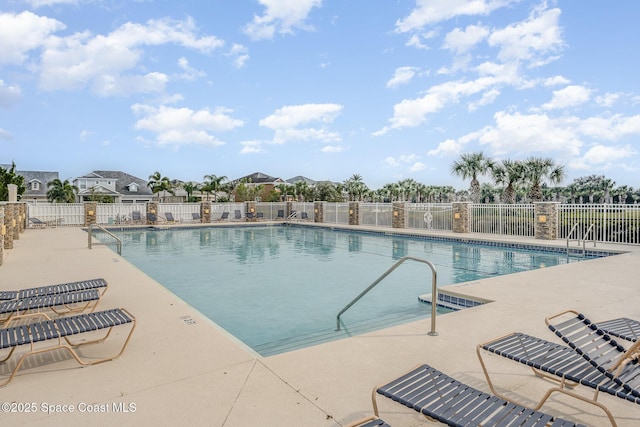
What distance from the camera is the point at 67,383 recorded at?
11.0 ft

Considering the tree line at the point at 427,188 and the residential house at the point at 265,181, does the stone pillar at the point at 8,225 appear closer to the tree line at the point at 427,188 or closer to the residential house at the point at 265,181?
the tree line at the point at 427,188

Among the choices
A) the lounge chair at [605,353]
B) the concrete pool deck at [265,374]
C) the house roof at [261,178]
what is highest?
the house roof at [261,178]

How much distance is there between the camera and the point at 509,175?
28344mm

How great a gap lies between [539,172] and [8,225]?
96.7 feet

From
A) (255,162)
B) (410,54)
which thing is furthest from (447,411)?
(255,162)

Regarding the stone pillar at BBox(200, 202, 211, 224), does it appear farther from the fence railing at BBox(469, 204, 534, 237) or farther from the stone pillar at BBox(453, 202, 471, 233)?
the fence railing at BBox(469, 204, 534, 237)

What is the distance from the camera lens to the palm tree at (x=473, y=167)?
2970 centimetres

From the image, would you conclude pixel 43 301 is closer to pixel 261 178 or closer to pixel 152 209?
pixel 152 209

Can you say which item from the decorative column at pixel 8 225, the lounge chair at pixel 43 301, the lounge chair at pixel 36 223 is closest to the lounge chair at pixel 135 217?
the lounge chair at pixel 36 223

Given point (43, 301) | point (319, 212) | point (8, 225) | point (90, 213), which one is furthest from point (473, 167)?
point (43, 301)

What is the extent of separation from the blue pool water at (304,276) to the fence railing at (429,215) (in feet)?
8.71

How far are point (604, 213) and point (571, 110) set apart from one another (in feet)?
29.7

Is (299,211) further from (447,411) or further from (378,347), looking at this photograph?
(447,411)

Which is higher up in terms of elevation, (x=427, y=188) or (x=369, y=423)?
(x=427, y=188)
